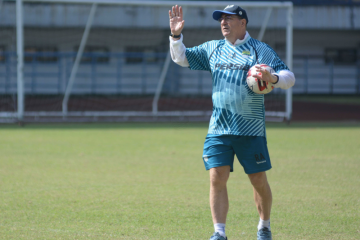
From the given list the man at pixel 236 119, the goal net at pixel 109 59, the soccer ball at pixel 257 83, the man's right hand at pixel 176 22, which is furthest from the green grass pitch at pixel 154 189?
the goal net at pixel 109 59

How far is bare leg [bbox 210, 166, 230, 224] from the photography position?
436 centimetres

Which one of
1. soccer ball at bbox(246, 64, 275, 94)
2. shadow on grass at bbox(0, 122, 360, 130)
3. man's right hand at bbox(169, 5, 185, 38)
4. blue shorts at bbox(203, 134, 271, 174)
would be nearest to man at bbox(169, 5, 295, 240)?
blue shorts at bbox(203, 134, 271, 174)

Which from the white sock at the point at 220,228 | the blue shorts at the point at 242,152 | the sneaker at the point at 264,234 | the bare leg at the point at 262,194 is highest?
the blue shorts at the point at 242,152

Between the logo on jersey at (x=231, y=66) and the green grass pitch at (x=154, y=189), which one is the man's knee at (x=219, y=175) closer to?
the green grass pitch at (x=154, y=189)

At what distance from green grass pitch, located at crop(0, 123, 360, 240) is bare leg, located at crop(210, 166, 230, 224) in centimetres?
38

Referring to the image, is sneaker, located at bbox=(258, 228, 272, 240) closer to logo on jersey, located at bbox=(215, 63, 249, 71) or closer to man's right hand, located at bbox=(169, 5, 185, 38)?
logo on jersey, located at bbox=(215, 63, 249, 71)

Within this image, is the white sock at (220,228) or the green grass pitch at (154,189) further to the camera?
the green grass pitch at (154,189)

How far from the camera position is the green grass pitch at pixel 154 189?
4824 millimetres

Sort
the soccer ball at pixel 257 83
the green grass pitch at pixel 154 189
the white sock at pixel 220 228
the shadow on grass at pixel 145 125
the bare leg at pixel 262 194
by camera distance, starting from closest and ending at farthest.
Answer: the soccer ball at pixel 257 83
the white sock at pixel 220 228
the bare leg at pixel 262 194
the green grass pitch at pixel 154 189
the shadow on grass at pixel 145 125

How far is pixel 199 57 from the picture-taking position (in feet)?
15.5

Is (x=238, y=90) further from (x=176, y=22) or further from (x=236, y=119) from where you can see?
(x=176, y=22)

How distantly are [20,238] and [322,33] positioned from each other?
31.3 m

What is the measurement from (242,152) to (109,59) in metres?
22.2

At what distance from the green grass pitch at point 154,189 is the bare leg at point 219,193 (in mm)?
376
